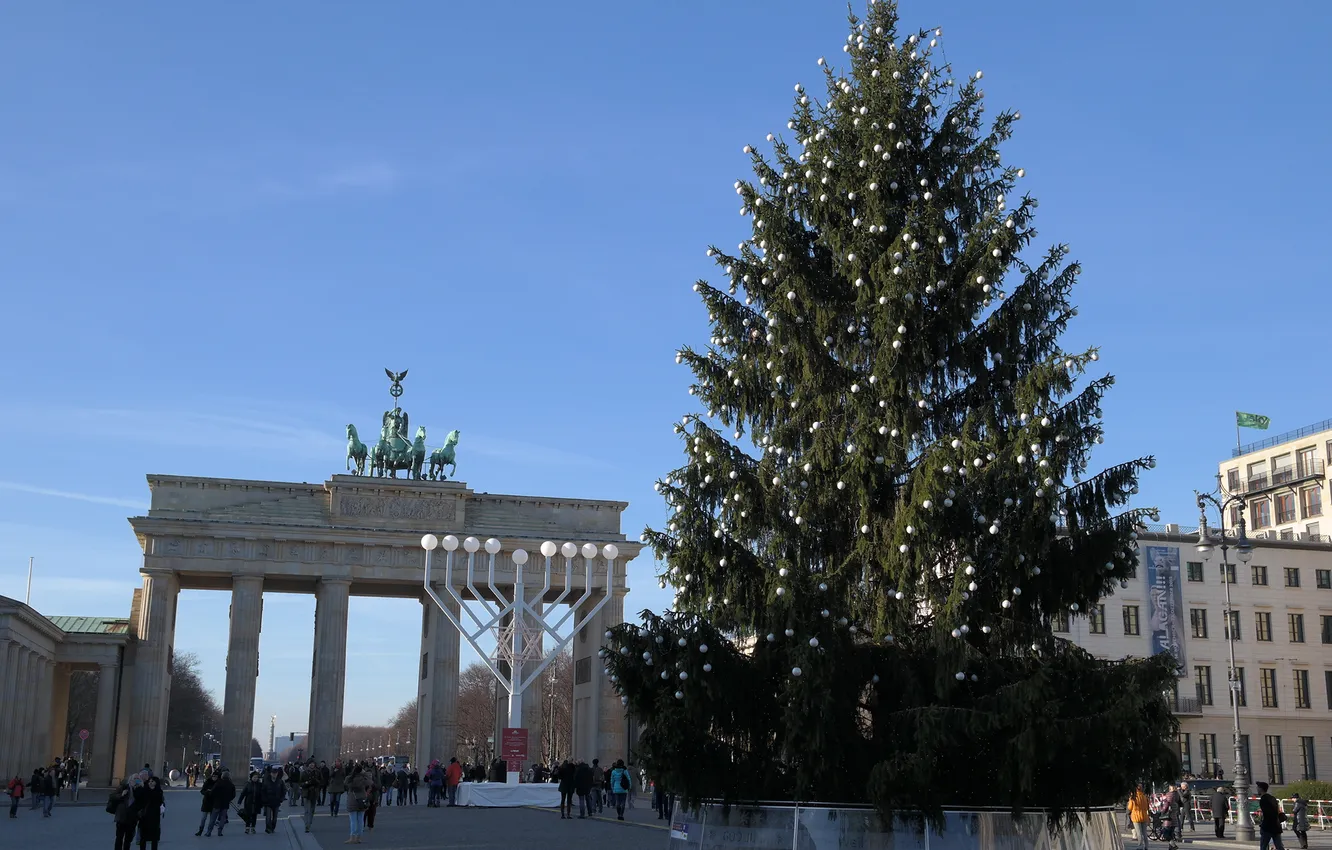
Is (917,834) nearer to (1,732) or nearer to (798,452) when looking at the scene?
(798,452)

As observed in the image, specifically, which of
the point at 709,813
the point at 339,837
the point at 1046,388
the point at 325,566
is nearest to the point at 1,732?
the point at 325,566

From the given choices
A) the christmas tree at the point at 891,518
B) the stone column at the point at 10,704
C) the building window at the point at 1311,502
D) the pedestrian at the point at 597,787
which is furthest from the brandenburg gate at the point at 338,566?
the christmas tree at the point at 891,518

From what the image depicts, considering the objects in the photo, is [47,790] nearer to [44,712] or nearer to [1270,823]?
[1270,823]

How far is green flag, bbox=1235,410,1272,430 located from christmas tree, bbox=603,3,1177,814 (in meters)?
82.6

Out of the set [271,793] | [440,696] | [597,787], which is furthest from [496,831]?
[440,696]

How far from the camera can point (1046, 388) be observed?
17.5 m

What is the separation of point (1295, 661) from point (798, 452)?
5881 centimetres

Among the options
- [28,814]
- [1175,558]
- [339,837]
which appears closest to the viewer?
[339,837]

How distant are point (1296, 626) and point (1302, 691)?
10.5 ft

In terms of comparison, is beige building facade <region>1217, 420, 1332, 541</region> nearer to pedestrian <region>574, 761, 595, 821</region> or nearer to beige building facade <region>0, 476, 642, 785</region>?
beige building facade <region>0, 476, 642, 785</region>

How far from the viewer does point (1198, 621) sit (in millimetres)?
68188

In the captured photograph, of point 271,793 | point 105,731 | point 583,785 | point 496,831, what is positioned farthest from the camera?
point 105,731

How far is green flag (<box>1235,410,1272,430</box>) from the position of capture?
3728 inches

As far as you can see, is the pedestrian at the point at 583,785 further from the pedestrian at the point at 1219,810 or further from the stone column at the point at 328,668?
the stone column at the point at 328,668
